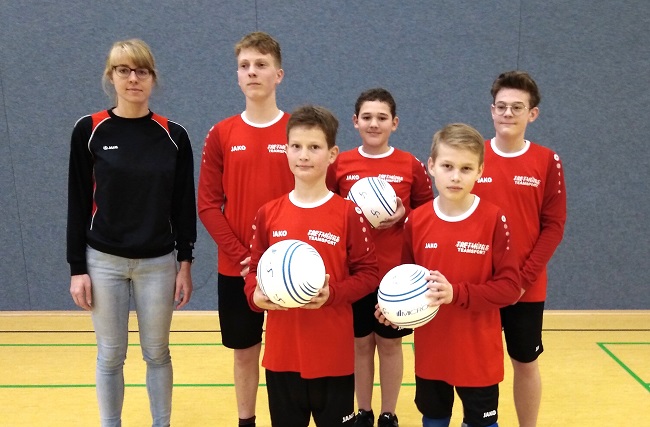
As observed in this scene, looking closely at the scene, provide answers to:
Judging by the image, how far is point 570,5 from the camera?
4629 mm

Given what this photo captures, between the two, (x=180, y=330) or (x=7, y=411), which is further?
(x=180, y=330)

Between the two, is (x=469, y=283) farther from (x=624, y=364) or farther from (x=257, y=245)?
(x=624, y=364)

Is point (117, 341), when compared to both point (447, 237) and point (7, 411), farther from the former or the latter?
point (447, 237)

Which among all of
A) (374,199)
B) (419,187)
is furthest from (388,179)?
(374,199)

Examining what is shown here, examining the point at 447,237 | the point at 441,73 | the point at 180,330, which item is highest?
the point at 441,73

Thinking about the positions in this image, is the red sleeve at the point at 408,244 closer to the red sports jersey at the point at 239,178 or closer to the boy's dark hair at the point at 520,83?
the red sports jersey at the point at 239,178

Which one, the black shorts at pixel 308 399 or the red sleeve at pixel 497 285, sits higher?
the red sleeve at pixel 497 285

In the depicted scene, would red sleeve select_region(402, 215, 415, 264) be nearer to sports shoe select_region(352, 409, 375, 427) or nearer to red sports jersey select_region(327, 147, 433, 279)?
red sports jersey select_region(327, 147, 433, 279)

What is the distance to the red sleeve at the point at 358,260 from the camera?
2211 mm

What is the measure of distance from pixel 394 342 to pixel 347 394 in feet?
2.38

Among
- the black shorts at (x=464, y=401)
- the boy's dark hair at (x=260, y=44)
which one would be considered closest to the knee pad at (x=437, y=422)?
the black shorts at (x=464, y=401)

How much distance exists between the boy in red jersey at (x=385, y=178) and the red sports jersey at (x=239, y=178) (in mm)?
341

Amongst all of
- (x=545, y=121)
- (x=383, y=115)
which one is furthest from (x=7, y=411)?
(x=545, y=121)

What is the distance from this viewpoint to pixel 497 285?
217cm
